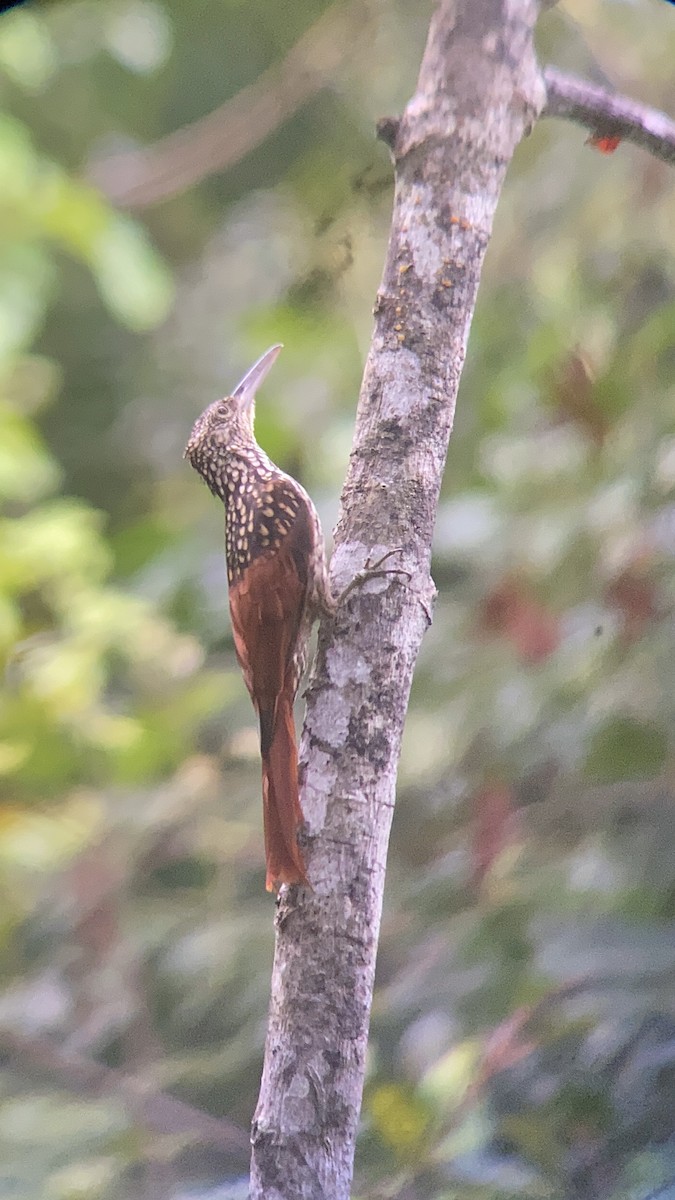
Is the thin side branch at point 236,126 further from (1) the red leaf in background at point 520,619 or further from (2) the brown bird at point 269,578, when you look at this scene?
(1) the red leaf in background at point 520,619

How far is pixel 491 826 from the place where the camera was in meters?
1.40

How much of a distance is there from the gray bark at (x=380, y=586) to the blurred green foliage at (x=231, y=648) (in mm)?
55

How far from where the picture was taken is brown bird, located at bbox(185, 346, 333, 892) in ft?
4.21

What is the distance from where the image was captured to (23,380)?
1894 millimetres


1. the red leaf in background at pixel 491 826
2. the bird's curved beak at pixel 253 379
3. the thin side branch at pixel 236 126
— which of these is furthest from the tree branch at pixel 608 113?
the red leaf in background at pixel 491 826

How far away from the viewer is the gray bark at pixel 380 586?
1.22 meters

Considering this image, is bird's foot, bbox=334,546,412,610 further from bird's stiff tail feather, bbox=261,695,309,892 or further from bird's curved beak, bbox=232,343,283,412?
bird's curved beak, bbox=232,343,283,412

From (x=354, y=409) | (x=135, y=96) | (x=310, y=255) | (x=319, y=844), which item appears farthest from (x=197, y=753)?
(x=135, y=96)

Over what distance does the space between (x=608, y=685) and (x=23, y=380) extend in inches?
43.7

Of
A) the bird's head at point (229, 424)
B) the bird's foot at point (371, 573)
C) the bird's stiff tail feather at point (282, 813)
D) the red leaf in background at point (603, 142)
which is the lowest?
the bird's stiff tail feather at point (282, 813)

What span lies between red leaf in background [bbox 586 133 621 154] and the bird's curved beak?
0.50 meters

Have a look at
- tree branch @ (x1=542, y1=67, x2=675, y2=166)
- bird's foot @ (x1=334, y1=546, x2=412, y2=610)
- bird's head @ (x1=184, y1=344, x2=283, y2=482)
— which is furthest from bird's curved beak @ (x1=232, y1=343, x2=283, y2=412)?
tree branch @ (x1=542, y1=67, x2=675, y2=166)

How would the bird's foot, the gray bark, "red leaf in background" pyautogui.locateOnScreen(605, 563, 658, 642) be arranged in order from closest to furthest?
the gray bark → the bird's foot → "red leaf in background" pyautogui.locateOnScreen(605, 563, 658, 642)

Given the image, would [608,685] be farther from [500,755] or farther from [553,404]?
[553,404]
